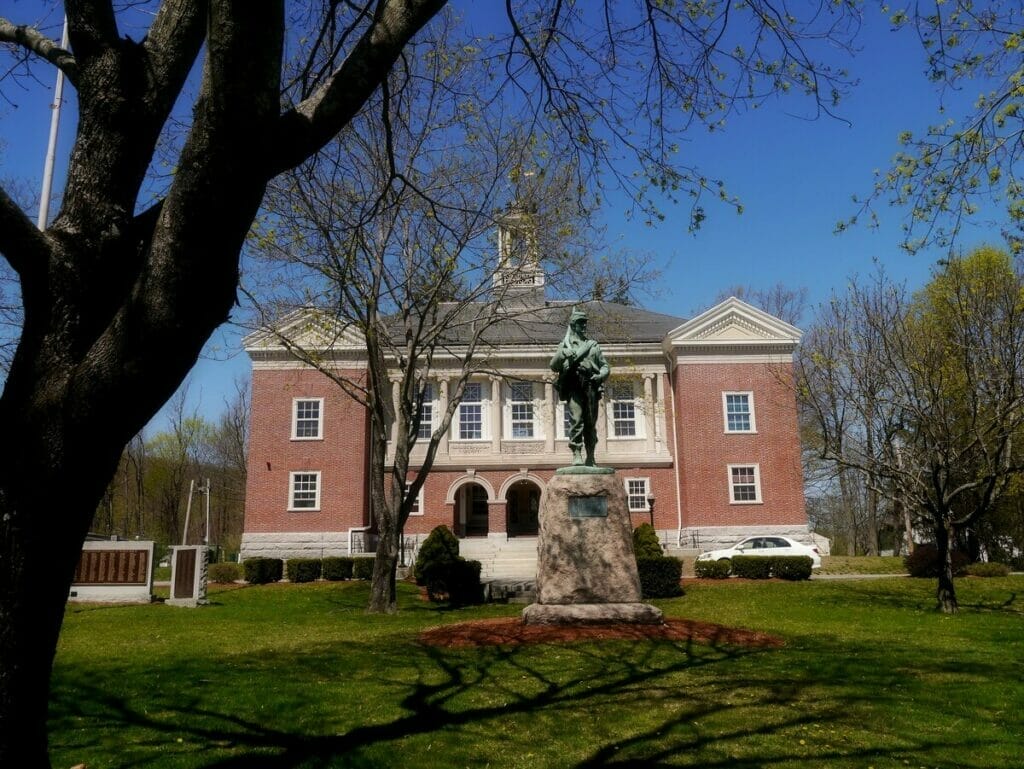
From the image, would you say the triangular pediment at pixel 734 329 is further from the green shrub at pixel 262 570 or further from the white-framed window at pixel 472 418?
the green shrub at pixel 262 570

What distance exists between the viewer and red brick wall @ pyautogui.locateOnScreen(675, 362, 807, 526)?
1236 inches

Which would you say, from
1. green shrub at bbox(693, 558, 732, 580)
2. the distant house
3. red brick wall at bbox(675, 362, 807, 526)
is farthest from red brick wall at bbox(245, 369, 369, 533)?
green shrub at bbox(693, 558, 732, 580)

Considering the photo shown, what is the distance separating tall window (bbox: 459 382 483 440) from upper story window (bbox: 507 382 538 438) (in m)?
1.36

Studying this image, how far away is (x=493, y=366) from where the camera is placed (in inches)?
1312

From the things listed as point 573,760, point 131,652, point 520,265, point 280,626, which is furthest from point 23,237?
point 520,265

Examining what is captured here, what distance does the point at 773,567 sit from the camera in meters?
22.1

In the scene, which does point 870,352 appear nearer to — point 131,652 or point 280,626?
point 280,626

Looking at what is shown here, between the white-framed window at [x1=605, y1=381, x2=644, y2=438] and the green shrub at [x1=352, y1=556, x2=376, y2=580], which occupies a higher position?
the white-framed window at [x1=605, y1=381, x2=644, y2=438]

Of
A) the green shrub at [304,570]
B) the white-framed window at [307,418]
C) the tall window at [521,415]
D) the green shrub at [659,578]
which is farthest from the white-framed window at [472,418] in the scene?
the green shrub at [659,578]

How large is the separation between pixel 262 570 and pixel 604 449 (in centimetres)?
1603

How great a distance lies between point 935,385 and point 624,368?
1632cm

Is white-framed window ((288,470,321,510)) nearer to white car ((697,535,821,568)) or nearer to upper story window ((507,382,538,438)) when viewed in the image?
upper story window ((507,382,538,438))

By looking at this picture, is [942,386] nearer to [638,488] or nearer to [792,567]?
[792,567]

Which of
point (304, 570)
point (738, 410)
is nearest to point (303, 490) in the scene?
point (304, 570)
